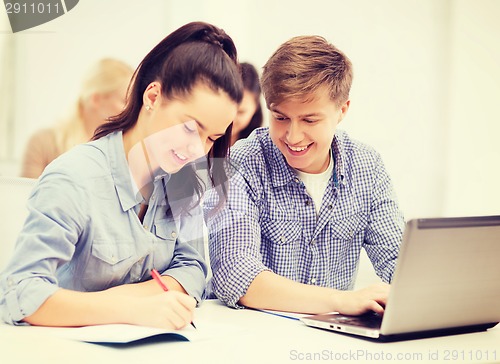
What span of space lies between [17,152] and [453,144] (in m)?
1.85

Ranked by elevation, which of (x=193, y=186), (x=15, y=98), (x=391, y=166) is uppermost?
(x=15, y=98)

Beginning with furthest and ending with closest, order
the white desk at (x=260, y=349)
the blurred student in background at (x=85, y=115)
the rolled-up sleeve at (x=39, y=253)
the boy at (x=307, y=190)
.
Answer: the blurred student in background at (x=85, y=115) < the boy at (x=307, y=190) < the rolled-up sleeve at (x=39, y=253) < the white desk at (x=260, y=349)

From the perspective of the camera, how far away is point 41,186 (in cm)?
86

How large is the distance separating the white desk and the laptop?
18mm

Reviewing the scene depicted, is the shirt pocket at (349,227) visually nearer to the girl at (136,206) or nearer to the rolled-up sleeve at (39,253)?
the girl at (136,206)

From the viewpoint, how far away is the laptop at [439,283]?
2.52 feet

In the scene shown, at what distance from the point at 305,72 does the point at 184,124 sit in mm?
358

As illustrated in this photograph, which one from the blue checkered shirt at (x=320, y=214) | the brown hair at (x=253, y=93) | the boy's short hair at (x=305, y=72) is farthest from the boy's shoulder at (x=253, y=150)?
the brown hair at (x=253, y=93)

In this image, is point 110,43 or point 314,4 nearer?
point 110,43

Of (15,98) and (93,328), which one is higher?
(15,98)

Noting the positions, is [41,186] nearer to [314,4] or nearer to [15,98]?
[15,98]

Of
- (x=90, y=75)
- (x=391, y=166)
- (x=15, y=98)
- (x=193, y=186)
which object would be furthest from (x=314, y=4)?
(x=193, y=186)

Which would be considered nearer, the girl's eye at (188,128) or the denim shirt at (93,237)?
the denim shirt at (93,237)

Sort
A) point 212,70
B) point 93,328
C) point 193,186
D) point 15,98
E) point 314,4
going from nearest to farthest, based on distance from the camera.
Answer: point 93,328
point 212,70
point 193,186
point 15,98
point 314,4
